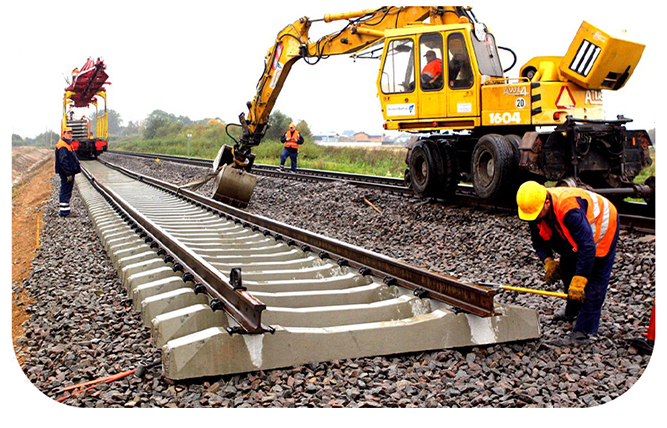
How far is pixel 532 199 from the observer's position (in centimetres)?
406

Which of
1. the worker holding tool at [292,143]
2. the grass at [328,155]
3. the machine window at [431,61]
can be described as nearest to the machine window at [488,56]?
the machine window at [431,61]

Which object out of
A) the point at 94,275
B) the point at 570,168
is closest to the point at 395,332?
the point at 94,275

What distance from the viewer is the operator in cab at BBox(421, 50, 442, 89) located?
9.04 m

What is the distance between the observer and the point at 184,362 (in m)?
3.27

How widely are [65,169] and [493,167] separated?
7558 mm

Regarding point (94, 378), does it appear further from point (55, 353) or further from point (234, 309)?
point (234, 309)

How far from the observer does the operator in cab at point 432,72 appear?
9039 millimetres

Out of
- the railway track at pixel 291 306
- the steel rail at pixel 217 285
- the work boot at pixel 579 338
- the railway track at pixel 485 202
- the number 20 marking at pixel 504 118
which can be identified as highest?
the number 20 marking at pixel 504 118

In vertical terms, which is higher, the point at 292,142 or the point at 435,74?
the point at 435,74

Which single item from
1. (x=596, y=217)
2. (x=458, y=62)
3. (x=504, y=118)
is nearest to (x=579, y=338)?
(x=596, y=217)

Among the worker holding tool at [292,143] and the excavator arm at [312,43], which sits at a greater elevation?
the excavator arm at [312,43]

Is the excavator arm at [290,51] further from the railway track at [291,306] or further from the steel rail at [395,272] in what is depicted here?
the railway track at [291,306]

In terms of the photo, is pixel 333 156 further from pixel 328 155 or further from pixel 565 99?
pixel 565 99

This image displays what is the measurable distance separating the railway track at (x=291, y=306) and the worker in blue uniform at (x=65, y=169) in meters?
4.21
